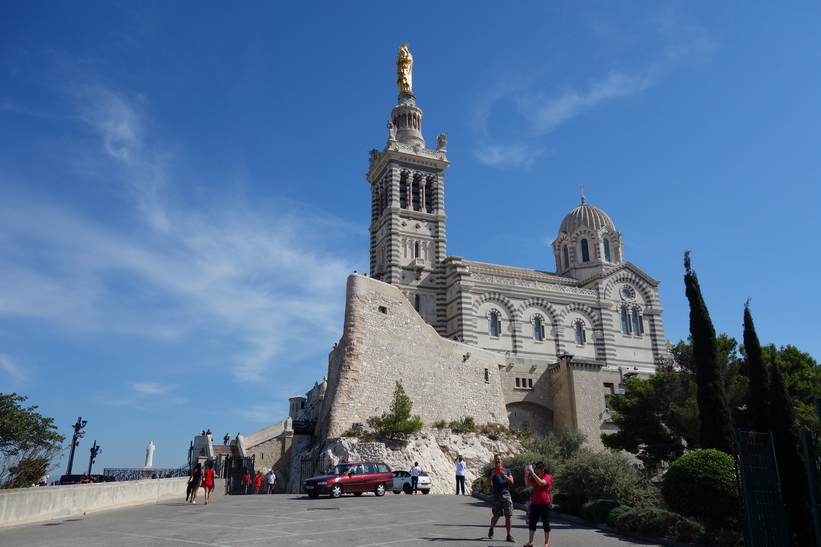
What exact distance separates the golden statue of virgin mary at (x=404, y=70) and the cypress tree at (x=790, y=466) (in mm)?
46005

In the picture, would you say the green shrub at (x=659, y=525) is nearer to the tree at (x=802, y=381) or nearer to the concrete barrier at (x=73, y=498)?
the tree at (x=802, y=381)

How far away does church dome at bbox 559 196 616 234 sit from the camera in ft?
182

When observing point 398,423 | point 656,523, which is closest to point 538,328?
point 398,423

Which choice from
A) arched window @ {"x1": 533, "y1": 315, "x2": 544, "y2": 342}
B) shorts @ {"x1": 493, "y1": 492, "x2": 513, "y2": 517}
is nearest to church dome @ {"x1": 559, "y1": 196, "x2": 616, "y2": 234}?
arched window @ {"x1": 533, "y1": 315, "x2": 544, "y2": 342}

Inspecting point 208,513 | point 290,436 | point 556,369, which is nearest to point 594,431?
point 556,369

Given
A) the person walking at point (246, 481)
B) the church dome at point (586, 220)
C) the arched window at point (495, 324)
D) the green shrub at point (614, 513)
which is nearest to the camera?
the green shrub at point (614, 513)

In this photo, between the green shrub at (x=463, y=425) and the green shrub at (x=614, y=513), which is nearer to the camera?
the green shrub at (x=614, y=513)

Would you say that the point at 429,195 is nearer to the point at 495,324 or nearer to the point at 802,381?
the point at 495,324

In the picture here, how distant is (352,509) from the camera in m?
17.1

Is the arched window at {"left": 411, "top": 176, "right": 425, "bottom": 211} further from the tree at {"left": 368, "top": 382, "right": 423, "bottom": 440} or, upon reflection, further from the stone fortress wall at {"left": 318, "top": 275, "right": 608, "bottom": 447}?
the tree at {"left": 368, "top": 382, "right": 423, "bottom": 440}

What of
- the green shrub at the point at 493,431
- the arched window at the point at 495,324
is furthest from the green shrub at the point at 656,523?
the arched window at the point at 495,324

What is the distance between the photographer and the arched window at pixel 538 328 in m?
46.9

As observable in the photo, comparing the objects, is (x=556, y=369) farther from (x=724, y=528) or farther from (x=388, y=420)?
(x=724, y=528)

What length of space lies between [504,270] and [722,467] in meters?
37.4
